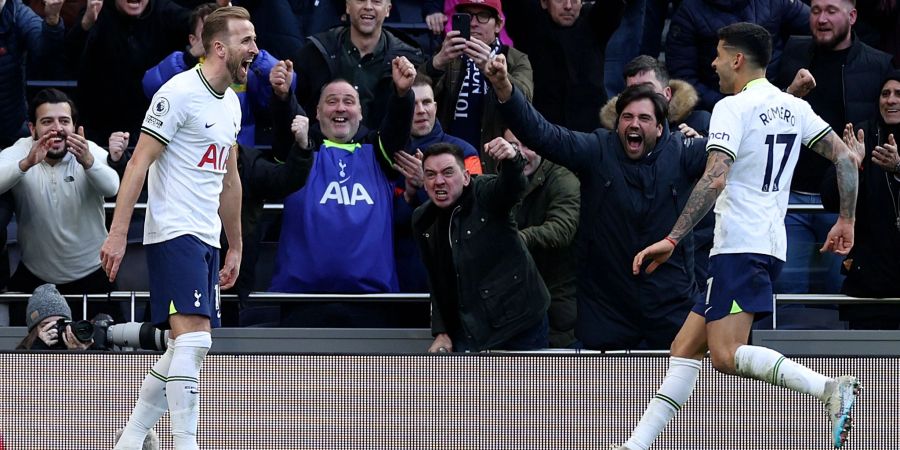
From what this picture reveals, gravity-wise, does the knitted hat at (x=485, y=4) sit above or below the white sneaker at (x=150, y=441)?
above

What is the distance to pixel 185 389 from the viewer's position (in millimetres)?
7238

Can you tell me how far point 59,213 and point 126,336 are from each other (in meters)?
1.31

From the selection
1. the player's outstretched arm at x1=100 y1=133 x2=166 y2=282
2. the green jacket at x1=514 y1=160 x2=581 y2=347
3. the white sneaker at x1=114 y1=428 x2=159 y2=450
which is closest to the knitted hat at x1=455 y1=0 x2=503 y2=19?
the green jacket at x1=514 y1=160 x2=581 y2=347

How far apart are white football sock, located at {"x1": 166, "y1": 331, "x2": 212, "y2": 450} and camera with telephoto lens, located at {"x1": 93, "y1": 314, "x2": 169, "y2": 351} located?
A: 5.93ft

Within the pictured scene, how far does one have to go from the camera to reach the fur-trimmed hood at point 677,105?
998cm

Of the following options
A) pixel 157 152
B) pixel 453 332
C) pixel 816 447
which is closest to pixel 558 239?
pixel 453 332

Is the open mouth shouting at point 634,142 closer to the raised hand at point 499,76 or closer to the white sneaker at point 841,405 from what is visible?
the raised hand at point 499,76

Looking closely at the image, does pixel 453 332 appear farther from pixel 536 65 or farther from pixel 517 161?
pixel 536 65

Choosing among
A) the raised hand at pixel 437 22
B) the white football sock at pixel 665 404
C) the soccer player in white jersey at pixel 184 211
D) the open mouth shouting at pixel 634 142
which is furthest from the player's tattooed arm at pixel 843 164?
the raised hand at pixel 437 22

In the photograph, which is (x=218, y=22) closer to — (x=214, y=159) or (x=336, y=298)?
(x=214, y=159)

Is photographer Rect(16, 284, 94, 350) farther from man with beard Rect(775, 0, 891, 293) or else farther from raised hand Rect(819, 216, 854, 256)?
man with beard Rect(775, 0, 891, 293)

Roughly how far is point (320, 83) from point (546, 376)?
358cm

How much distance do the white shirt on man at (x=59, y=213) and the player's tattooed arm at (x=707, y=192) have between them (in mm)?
4239

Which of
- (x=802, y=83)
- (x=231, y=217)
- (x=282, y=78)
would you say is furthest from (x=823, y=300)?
(x=231, y=217)
